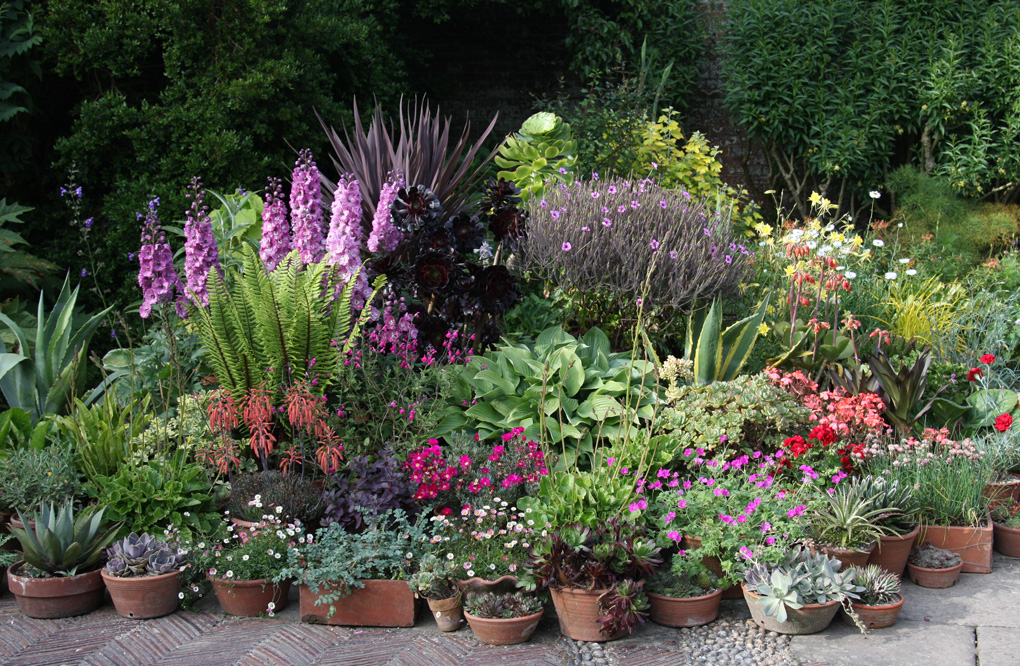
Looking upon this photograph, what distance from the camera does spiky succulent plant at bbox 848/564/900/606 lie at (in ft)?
9.98

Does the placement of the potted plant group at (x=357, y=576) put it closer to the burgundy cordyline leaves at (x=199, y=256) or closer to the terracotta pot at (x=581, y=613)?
the terracotta pot at (x=581, y=613)

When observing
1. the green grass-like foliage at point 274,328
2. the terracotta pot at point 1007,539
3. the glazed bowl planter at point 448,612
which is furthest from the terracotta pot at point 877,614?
the green grass-like foliage at point 274,328

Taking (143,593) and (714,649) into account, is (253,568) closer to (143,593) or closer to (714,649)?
(143,593)

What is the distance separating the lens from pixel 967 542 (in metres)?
Result: 3.58

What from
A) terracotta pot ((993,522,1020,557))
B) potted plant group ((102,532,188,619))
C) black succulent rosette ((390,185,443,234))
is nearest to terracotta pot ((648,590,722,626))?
terracotta pot ((993,522,1020,557))

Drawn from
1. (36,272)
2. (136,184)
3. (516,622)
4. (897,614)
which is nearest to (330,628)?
(516,622)

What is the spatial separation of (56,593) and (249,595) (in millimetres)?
767

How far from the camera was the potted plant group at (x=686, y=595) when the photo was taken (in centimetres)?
305

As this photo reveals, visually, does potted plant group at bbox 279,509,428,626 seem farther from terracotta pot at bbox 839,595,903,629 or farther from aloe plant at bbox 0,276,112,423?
aloe plant at bbox 0,276,112,423

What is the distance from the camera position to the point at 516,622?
2926 millimetres

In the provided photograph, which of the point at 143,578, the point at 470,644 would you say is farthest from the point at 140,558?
the point at 470,644

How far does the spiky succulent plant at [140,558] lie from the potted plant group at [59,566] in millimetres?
94

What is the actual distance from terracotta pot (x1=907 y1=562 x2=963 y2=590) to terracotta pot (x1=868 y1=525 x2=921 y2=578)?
0.08 m

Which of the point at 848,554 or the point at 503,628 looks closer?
the point at 503,628
